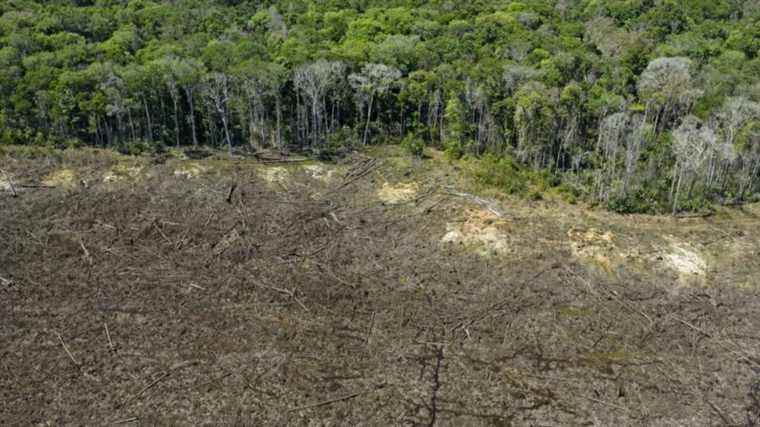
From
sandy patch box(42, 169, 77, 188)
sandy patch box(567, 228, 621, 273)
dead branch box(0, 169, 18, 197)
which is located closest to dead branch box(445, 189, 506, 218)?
sandy patch box(567, 228, 621, 273)

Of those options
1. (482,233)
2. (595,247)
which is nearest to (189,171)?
(482,233)

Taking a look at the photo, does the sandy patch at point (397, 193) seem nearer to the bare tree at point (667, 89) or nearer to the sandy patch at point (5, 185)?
the bare tree at point (667, 89)

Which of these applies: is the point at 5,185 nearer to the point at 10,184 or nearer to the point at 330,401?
the point at 10,184

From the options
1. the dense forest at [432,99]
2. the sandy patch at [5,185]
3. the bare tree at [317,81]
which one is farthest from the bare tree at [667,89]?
the sandy patch at [5,185]

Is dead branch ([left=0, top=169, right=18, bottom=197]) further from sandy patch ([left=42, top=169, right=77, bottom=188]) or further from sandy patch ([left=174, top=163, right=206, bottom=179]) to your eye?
sandy patch ([left=174, top=163, right=206, bottom=179])

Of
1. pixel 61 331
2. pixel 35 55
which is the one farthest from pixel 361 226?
pixel 35 55

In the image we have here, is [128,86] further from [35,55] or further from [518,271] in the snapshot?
[518,271]
